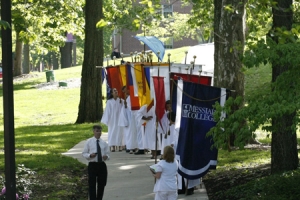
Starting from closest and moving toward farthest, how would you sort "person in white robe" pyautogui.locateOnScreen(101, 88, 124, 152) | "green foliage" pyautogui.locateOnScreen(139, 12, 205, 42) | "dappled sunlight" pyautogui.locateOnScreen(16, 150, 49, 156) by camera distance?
"dappled sunlight" pyautogui.locateOnScreen(16, 150, 49, 156), "person in white robe" pyautogui.locateOnScreen(101, 88, 124, 152), "green foliage" pyautogui.locateOnScreen(139, 12, 205, 42)

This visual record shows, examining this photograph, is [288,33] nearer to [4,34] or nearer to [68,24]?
[4,34]

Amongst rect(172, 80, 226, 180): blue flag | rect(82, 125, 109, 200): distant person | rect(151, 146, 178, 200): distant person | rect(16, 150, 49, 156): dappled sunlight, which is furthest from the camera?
rect(16, 150, 49, 156): dappled sunlight

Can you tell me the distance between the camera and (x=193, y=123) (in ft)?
43.1

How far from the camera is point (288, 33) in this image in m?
10.2

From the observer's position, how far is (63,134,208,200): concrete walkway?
43.9ft

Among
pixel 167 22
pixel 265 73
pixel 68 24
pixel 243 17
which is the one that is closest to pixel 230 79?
pixel 243 17

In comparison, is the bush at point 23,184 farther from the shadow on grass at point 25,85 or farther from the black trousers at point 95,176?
the shadow on grass at point 25,85

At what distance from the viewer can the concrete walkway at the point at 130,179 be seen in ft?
43.9

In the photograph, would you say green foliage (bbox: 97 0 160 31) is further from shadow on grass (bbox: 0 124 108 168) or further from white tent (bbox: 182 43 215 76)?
shadow on grass (bbox: 0 124 108 168)

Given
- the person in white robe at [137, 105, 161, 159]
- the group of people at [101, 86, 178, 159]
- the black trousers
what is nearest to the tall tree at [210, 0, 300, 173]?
the black trousers

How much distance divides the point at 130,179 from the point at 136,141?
409 centimetres

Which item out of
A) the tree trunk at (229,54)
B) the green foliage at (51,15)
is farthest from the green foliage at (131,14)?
the tree trunk at (229,54)

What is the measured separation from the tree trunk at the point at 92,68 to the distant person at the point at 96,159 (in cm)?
1542

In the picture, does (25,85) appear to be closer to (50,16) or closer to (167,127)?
(50,16)
